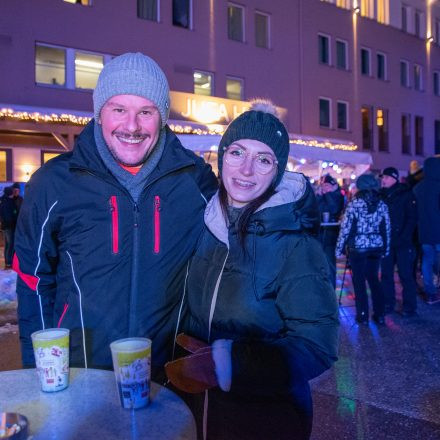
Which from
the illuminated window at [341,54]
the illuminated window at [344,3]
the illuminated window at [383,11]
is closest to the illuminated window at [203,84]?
the illuminated window at [341,54]

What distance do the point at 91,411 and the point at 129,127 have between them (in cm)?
124

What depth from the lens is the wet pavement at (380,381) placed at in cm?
358

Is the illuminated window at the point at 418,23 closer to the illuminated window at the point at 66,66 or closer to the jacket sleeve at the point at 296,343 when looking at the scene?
the illuminated window at the point at 66,66

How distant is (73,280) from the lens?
229 centimetres

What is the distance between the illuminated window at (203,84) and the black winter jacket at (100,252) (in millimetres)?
17387

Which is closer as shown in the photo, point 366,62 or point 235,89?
point 235,89

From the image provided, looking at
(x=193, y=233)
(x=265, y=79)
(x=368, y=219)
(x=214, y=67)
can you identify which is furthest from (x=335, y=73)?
(x=193, y=233)

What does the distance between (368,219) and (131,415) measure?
5366mm

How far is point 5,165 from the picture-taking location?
599 inches

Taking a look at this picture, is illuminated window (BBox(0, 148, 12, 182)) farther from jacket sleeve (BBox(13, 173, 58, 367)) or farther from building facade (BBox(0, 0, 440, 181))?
jacket sleeve (BBox(13, 173, 58, 367))

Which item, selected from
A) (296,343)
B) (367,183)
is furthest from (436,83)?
(296,343)

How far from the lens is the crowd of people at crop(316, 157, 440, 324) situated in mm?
6488

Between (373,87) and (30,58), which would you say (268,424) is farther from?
(373,87)

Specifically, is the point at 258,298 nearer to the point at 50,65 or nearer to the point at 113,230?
the point at 113,230
